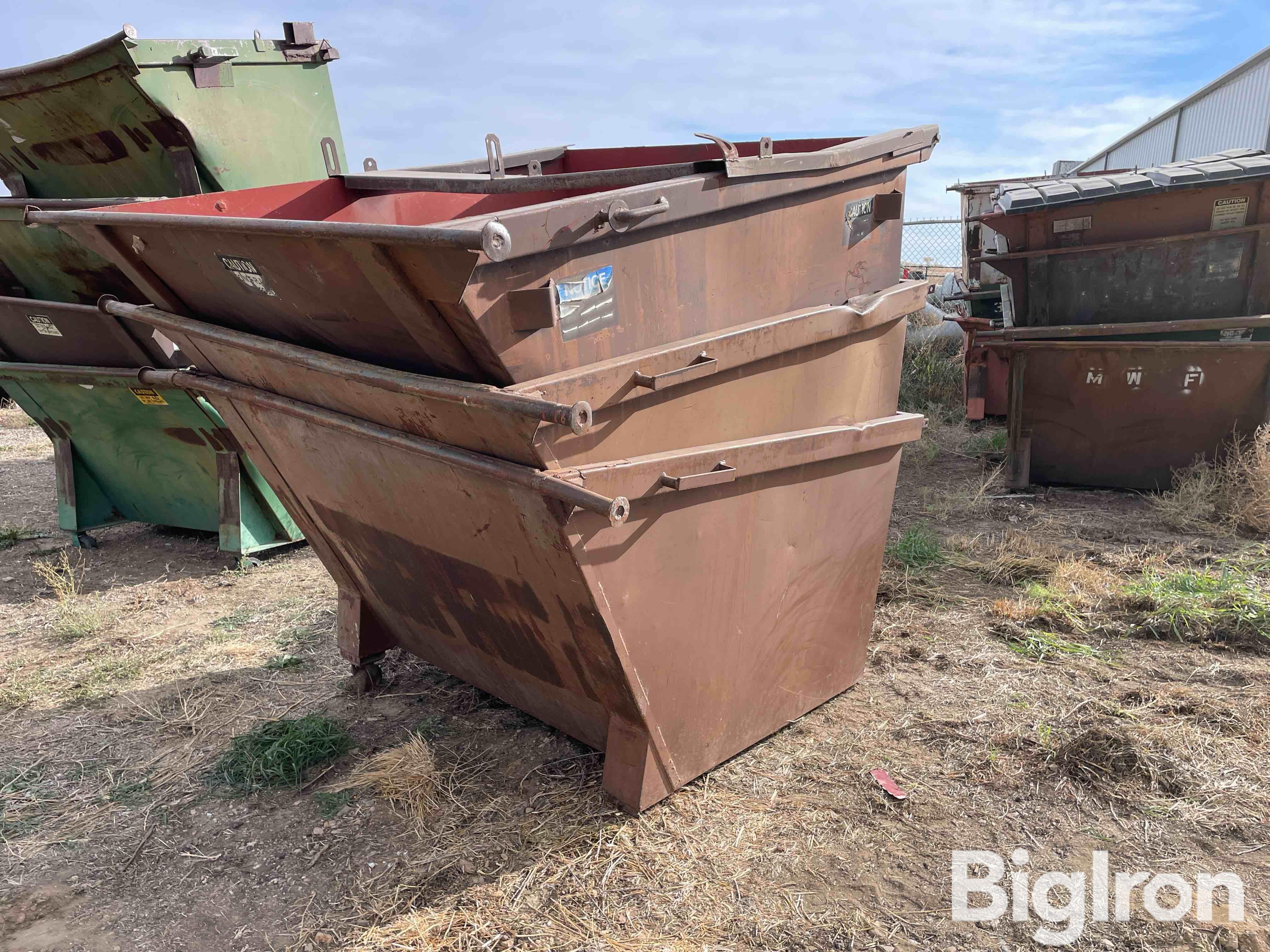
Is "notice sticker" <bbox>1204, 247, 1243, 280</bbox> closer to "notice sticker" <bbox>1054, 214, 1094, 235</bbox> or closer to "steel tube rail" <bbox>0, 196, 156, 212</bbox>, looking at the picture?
"notice sticker" <bbox>1054, 214, 1094, 235</bbox>

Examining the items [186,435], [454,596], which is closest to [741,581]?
[454,596]

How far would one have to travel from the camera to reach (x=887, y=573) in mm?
4598

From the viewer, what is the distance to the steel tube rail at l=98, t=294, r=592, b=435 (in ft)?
6.42

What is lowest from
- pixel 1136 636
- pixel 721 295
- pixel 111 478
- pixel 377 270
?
pixel 1136 636

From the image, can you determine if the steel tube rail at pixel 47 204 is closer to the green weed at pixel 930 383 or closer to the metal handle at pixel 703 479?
the metal handle at pixel 703 479

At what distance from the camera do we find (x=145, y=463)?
588cm

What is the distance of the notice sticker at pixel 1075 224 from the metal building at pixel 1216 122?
6896 mm

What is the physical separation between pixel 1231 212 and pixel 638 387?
4586 millimetres

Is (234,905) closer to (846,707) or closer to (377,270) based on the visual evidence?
(377,270)

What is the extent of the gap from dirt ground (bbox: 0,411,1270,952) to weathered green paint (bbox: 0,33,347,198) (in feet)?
9.11

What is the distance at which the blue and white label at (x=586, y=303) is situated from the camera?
2.12 meters

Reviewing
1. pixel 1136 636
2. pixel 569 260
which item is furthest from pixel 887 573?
pixel 569 260

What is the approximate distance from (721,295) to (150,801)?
2.66 meters

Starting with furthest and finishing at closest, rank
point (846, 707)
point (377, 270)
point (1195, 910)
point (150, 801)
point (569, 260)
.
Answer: point (846, 707), point (150, 801), point (1195, 910), point (569, 260), point (377, 270)
